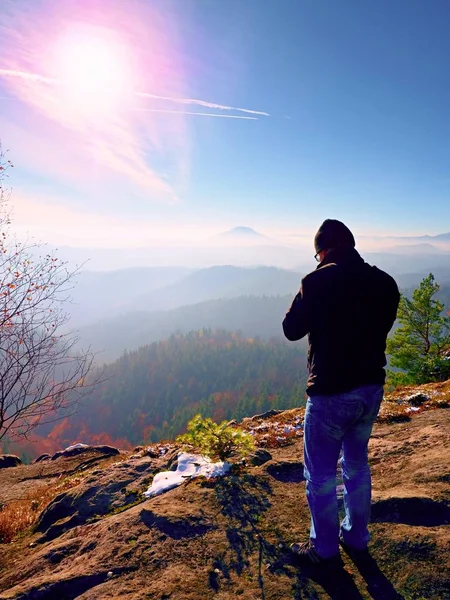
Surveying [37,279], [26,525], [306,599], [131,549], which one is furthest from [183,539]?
[37,279]

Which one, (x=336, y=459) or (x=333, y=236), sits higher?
(x=333, y=236)

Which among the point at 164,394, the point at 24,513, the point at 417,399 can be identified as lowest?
the point at 164,394

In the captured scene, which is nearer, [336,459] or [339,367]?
[339,367]

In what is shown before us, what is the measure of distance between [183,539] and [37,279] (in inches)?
212

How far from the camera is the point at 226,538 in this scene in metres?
4.65

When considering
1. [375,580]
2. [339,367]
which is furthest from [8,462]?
[339,367]

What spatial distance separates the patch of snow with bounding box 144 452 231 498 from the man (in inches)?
102

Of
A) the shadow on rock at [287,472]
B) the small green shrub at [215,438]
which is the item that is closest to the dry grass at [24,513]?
the small green shrub at [215,438]

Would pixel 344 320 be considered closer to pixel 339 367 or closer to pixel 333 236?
pixel 339 367

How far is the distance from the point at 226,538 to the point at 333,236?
4.16m

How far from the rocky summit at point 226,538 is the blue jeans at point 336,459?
0.41m

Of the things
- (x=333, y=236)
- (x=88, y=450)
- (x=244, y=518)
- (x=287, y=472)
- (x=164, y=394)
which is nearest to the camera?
(x=333, y=236)

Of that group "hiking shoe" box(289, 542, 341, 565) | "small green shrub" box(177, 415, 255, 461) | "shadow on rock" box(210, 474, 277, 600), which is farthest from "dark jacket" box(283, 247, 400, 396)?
"small green shrub" box(177, 415, 255, 461)

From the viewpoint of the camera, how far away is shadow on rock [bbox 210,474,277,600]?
421 cm
